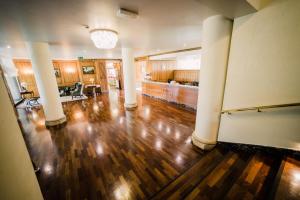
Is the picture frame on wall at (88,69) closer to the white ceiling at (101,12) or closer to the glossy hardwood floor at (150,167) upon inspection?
the glossy hardwood floor at (150,167)

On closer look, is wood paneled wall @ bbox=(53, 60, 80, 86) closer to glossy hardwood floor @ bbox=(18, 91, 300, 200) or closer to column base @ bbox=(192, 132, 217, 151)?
glossy hardwood floor @ bbox=(18, 91, 300, 200)

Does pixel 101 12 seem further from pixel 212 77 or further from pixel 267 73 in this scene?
pixel 267 73

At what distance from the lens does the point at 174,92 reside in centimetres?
602

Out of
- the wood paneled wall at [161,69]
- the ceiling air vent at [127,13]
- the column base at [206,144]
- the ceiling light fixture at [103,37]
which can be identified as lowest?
the column base at [206,144]

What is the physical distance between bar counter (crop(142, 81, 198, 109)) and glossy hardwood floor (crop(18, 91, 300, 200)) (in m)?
1.85

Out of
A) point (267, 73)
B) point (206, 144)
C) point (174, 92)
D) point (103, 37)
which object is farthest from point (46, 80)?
point (267, 73)

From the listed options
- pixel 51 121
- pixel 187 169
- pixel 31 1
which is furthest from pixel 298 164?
pixel 51 121

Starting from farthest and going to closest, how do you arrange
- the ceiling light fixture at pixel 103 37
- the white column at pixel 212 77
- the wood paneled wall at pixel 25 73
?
the wood paneled wall at pixel 25 73, the ceiling light fixture at pixel 103 37, the white column at pixel 212 77

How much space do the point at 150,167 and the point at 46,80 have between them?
4.00 meters

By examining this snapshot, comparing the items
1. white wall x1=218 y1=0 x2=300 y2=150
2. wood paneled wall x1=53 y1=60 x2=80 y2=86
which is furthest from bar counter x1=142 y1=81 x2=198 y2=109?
wood paneled wall x1=53 y1=60 x2=80 y2=86

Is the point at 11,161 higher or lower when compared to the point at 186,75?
lower

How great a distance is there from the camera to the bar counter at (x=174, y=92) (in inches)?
203

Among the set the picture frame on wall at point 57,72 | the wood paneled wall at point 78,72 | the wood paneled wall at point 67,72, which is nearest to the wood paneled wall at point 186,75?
the wood paneled wall at point 78,72

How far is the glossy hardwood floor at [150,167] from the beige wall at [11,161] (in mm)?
1149
